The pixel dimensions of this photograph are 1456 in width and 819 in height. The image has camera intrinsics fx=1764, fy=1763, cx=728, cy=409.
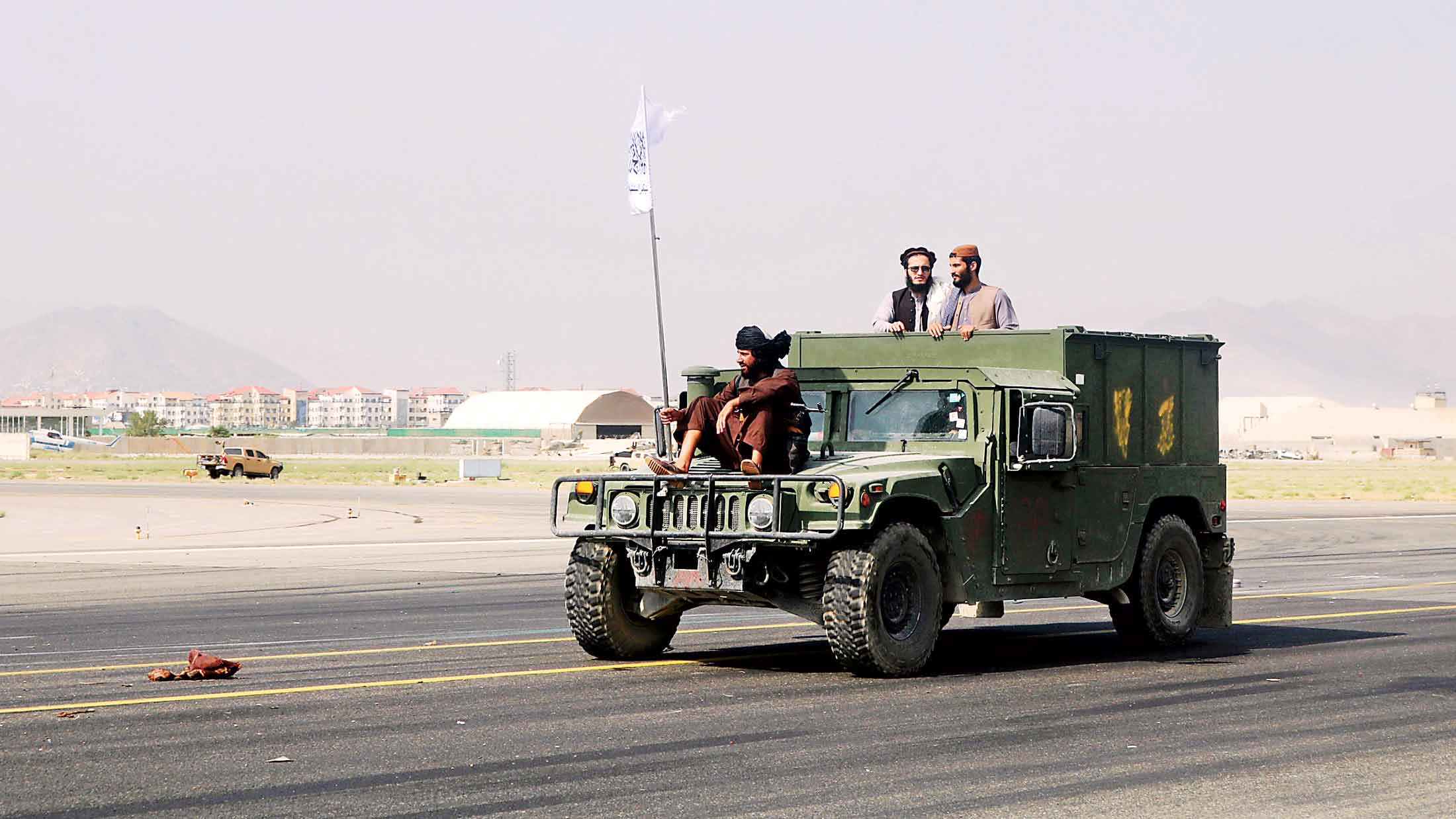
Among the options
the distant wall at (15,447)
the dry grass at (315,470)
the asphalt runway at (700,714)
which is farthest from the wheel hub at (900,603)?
the distant wall at (15,447)

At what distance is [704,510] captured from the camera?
38.9 ft

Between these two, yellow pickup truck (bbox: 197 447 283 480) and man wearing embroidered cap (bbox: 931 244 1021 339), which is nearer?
man wearing embroidered cap (bbox: 931 244 1021 339)

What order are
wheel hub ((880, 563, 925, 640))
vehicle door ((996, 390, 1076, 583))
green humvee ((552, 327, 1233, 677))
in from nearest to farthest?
green humvee ((552, 327, 1233, 677))
wheel hub ((880, 563, 925, 640))
vehicle door ((996, 390, 1076, 583))

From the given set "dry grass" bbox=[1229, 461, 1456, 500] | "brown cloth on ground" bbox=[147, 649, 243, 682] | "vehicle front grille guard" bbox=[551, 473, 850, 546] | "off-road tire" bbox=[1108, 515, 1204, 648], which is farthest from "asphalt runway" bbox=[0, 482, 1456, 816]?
"dry grass" bbox=[1229, 461, 1456, 500]

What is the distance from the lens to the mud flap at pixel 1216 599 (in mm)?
15031

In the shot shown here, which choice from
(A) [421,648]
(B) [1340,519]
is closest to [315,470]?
(B) [1340,519]

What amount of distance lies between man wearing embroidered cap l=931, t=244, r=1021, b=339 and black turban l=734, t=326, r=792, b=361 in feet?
6.73

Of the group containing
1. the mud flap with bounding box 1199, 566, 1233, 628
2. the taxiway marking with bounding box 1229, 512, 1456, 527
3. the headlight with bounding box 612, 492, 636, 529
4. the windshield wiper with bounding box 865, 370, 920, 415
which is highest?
the windshield wiper with bounding box 865, 370, 920, 415

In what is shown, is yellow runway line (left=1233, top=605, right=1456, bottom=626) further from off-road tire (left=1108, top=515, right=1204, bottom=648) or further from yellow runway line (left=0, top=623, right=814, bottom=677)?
yellow runway line (left=0, top=623, right=814, bottom=677)

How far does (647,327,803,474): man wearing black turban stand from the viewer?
1205 centimetres

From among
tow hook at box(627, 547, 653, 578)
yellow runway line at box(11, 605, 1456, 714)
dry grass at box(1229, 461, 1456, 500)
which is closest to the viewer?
yellow runway line at box(11, 605, 1456, 714)

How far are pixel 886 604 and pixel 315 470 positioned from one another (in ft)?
292

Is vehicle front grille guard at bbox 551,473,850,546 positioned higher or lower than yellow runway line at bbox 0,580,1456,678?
higher

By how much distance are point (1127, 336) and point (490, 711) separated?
6.59 meters
